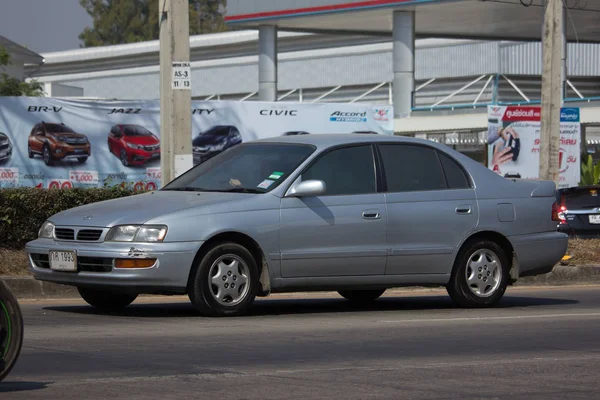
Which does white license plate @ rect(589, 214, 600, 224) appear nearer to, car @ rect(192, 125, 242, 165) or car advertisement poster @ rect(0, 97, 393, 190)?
car advertisement poster @ rect(0, 97, 393, 190)

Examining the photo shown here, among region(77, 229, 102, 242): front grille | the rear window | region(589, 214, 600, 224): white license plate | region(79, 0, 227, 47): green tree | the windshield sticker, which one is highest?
region(79, 0, 227, 47): green tree

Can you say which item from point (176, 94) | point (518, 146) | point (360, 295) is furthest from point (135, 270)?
point (518, 146)

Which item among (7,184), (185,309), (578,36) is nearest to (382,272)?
(185,309)

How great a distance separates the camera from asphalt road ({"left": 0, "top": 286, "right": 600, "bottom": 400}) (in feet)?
22.6

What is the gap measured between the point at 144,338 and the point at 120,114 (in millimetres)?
12841

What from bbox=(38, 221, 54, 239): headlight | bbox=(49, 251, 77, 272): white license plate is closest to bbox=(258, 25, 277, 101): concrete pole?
bbox=(38, 221, 54, 239): headlight

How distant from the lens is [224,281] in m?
10.3

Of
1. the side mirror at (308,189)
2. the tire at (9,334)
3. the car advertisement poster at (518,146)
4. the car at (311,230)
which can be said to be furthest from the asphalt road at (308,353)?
the car advertisement poster at (518,146)

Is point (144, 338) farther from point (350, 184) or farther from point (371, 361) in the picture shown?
point (350, 184)

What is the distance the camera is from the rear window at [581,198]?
20.0 meters

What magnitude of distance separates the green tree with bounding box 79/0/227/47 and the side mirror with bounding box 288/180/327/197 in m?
82.6

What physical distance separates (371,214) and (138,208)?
7.39ft

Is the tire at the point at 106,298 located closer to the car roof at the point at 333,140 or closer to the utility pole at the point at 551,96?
the car roof at the point at 333,140

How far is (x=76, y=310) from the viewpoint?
36.2 feet
